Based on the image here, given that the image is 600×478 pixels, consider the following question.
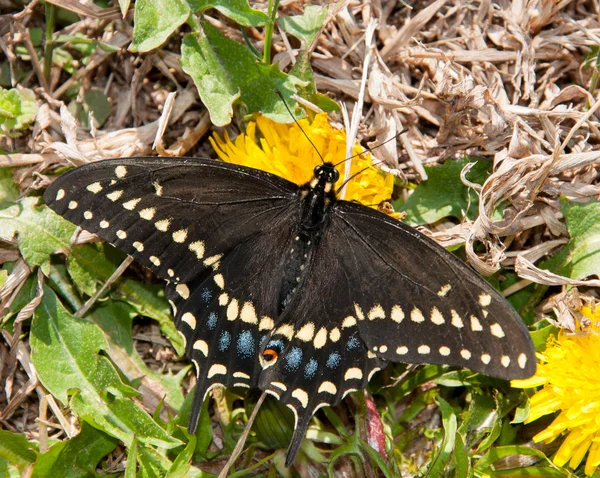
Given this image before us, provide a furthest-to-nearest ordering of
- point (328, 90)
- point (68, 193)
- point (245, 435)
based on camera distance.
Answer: point (328, 90) < point (245, 435) < point (68, 193)

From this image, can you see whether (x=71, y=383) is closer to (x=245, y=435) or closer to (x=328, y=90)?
(x=245, y=435)

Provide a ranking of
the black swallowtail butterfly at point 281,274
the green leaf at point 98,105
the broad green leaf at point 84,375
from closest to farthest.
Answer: the black swallowtail butterfly at point 281,274, the broad green leaf at point 84,375, the green leaf at point 98,105

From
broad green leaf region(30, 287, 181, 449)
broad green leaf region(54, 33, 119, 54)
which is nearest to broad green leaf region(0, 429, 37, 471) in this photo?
broad green leaf region(30, 287, 181, 449)

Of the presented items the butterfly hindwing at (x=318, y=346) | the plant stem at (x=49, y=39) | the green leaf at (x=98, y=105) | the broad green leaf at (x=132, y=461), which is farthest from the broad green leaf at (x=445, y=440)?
the plant stem at (x=49, y=39)

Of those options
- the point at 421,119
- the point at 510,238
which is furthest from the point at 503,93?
the point at 510,238

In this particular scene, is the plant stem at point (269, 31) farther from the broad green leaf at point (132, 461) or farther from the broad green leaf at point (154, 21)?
the broad green leaf at point (132, 461)

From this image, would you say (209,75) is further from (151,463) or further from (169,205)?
(151,463)

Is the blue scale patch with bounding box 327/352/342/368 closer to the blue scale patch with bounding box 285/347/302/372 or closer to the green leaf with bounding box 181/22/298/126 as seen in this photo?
the blue scale patch with bounding box 285/347/302/372
